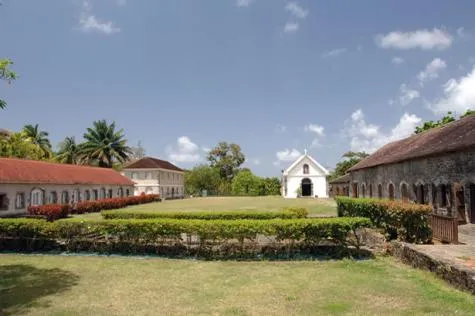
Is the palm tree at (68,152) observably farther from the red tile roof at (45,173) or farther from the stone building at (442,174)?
the stone building at (442,174)

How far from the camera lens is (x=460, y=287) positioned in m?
7.21

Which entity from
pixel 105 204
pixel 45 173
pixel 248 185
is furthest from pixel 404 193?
pixel 248 185

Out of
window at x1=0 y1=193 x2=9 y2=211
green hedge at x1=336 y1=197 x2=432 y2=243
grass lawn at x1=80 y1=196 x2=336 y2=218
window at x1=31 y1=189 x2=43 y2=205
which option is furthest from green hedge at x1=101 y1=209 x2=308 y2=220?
window at x1=31 y1=189 x2=43 y2=205

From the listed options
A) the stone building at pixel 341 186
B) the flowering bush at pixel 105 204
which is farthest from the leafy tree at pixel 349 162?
the flowering bush at pixel 105 204

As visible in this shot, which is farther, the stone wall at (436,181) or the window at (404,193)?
the window at (404,193)

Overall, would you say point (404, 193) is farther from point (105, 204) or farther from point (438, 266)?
point (105, 204)

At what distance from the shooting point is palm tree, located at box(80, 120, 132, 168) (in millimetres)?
53062

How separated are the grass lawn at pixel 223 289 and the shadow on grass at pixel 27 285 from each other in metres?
0.02

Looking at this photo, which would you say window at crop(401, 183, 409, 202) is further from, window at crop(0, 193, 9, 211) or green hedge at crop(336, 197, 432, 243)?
window at crop(0, 193, 9, 211)

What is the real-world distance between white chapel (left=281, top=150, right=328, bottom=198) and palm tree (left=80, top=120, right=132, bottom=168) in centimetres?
2390

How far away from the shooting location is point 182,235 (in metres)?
13.1

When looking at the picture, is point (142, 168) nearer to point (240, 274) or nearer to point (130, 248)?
point (130, 248)

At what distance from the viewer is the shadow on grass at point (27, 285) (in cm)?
688

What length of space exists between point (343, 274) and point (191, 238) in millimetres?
5164
